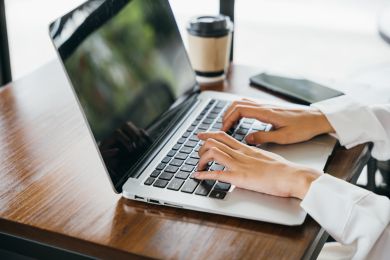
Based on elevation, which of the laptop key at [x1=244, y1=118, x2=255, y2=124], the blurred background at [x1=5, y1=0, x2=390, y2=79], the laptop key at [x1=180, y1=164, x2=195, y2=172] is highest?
the laptop key at [x1=180, y1=164, x2=195, y2=172]

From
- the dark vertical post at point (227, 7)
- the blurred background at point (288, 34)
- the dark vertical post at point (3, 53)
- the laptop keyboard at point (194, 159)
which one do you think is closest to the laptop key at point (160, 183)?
the laptop keyboard at point (194, 159)

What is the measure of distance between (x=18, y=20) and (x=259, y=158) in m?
2.60

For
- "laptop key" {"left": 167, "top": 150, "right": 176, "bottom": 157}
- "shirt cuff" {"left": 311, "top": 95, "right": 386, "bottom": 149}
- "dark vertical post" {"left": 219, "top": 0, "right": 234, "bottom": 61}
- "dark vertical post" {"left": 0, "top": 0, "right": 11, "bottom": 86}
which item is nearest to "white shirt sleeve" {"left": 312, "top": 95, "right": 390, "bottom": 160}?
"shirt cuff" {"left": 311, "top": 95, "right": 386, "bottom": 149}

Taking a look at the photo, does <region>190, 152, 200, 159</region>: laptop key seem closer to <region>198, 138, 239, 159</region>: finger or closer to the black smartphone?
<region>198, 138, 239, 159</region>: finger

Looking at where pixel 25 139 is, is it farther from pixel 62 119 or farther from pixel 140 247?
pixel 140 247

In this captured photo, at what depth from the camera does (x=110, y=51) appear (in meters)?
1.00

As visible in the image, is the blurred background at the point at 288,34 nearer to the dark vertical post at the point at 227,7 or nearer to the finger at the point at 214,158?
the dark vertical post at the point at 227,7

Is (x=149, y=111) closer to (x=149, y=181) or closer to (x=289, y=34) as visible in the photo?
(x=149, y=181)

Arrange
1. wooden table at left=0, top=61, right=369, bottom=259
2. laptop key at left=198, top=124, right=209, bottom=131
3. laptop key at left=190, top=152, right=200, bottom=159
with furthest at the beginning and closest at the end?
laptop key at left=198, top=124, right=209, bottom=131 → laptop key at left=190, top=152, right=200, bottom=159 → wooden table at left=0, top=61, right=369, bottom=259

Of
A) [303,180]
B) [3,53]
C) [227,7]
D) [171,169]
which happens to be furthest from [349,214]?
[3,53]

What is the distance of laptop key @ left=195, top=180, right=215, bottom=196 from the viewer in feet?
3.00

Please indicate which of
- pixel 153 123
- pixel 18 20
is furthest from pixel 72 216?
pixel 18 20

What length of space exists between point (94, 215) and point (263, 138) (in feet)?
1.15

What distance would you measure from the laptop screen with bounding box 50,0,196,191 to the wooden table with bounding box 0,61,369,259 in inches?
3.0
